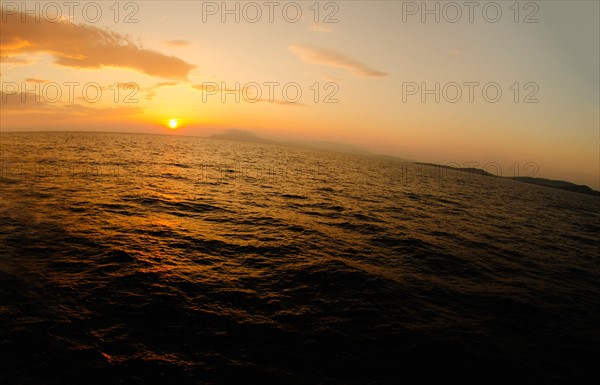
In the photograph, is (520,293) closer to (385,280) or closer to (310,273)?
(385,280)

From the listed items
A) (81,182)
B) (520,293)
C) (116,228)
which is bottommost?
(520,293)

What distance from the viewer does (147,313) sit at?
11984 millimetres

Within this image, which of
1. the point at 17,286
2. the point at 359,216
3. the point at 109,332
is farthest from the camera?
the point at 359,216

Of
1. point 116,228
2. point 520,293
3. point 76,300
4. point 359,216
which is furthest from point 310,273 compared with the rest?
point 359,216

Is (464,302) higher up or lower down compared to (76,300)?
lower down

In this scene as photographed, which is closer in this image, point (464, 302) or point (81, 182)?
point (464, 302)

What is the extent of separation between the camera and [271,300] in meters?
13.8

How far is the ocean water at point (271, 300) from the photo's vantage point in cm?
991

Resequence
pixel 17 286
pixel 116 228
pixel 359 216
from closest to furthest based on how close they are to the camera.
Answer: pixel 17 286
pixel 116 228
pixel 359 216

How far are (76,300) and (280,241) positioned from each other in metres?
12.4

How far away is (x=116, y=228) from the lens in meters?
21.5

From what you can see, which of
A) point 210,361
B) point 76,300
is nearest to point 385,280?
point 210,361

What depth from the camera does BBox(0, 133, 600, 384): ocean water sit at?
32.5 feet

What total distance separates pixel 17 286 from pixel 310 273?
520 inches
